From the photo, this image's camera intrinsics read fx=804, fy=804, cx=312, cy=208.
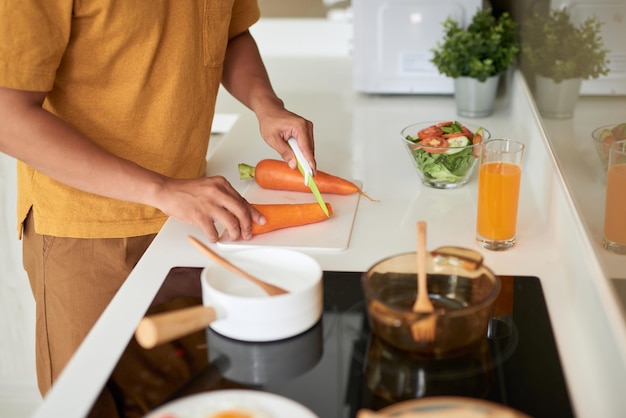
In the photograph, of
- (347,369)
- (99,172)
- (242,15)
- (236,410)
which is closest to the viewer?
(236,410)

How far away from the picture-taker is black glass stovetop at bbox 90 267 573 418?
0.86m

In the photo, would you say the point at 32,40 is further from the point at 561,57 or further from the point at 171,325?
the point at 561,57

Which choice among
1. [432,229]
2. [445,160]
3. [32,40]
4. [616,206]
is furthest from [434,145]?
[32,40]

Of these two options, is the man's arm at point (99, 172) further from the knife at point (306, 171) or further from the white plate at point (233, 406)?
the white plate at point (233, 406)

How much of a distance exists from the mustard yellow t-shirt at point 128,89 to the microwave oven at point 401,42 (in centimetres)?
72

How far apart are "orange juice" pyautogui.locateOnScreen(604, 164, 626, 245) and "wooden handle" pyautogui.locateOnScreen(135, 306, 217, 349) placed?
0.51m

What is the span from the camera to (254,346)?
0.97m

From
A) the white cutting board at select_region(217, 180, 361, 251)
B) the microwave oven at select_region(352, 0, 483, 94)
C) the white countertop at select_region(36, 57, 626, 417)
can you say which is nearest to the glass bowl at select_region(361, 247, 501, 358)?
the white countertop at select_region(36, 57, 626, 417)

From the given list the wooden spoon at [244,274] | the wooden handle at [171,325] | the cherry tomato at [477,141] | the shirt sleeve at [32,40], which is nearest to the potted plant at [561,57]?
the cherry tomato at [477,141]

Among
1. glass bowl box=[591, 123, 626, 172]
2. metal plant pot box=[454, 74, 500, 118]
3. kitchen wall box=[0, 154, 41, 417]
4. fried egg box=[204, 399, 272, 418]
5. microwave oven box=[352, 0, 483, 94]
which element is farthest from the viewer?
kitchen wall box=[0, 154, 41, 417]

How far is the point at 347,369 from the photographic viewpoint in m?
0.92

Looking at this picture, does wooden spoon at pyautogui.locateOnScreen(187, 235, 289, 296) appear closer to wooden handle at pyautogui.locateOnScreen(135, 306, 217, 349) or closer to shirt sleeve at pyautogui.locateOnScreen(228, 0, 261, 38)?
wooden handle at pyautogui.locateOnScreen(135, 306, 217, 349)

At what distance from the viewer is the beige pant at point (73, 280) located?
1.38 metres

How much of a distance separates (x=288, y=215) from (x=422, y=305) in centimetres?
41
